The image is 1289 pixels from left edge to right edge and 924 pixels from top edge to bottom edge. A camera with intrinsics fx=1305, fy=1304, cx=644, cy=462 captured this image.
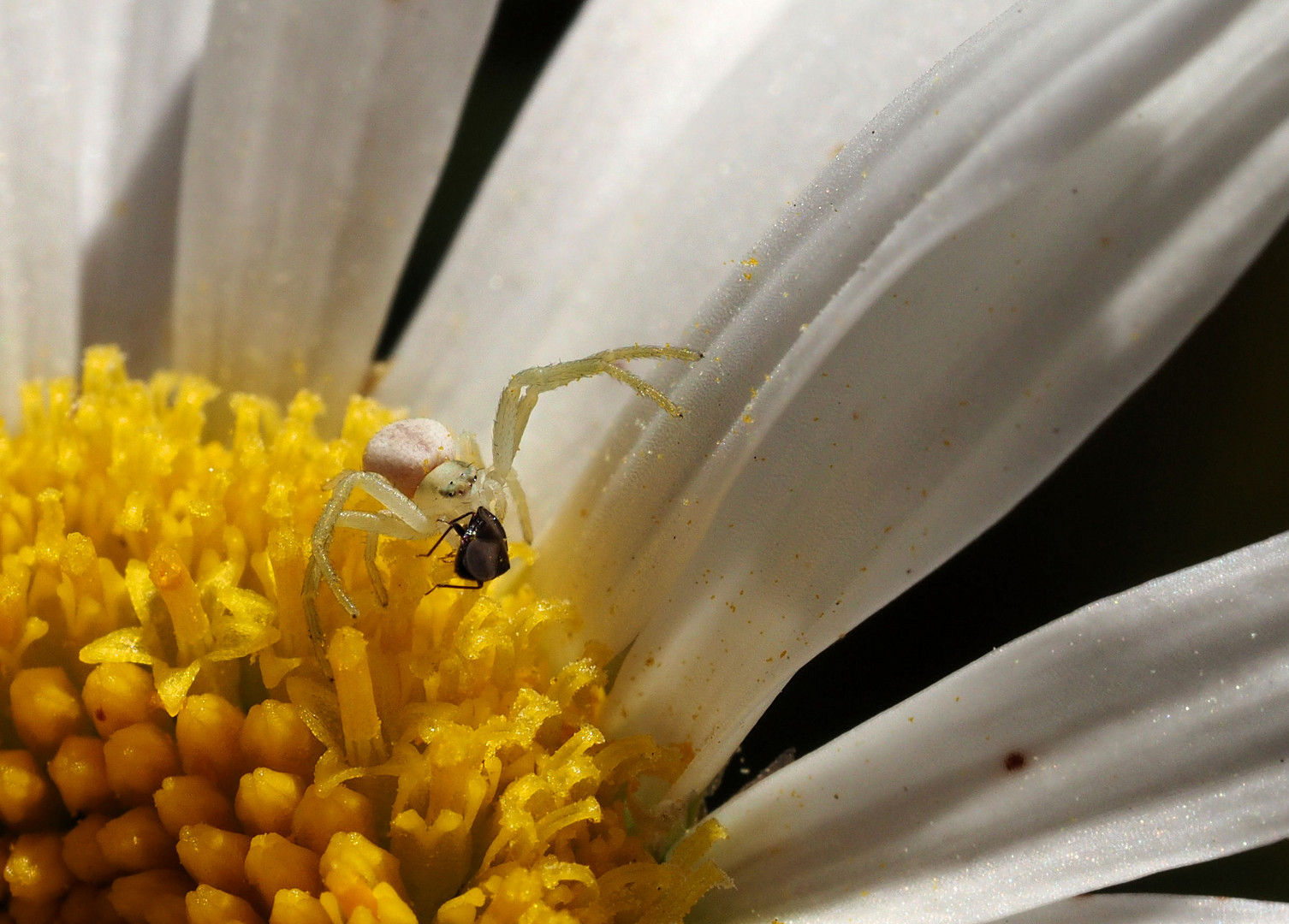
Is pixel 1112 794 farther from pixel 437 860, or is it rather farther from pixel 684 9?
pixel 684 9

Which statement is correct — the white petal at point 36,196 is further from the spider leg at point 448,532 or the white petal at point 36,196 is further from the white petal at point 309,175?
the spider leg at point 448,532

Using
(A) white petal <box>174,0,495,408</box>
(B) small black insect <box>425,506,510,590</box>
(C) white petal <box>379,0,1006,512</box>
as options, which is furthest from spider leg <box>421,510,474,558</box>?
(A) white petal <box>174,0,495,408</box>

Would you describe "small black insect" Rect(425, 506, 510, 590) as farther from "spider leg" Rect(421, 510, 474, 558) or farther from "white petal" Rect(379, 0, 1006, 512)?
"white petal" Rect(379, 0, 1006, 512)

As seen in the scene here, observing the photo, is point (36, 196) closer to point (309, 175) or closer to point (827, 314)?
point (309, 175)

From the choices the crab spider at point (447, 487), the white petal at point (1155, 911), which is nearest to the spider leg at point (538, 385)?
the crab spider at point (447, 487)

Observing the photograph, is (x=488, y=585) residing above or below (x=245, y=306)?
below

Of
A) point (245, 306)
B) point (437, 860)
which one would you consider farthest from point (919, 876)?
point (245, 306)

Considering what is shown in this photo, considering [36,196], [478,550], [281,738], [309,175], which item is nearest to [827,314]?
[478,550]
